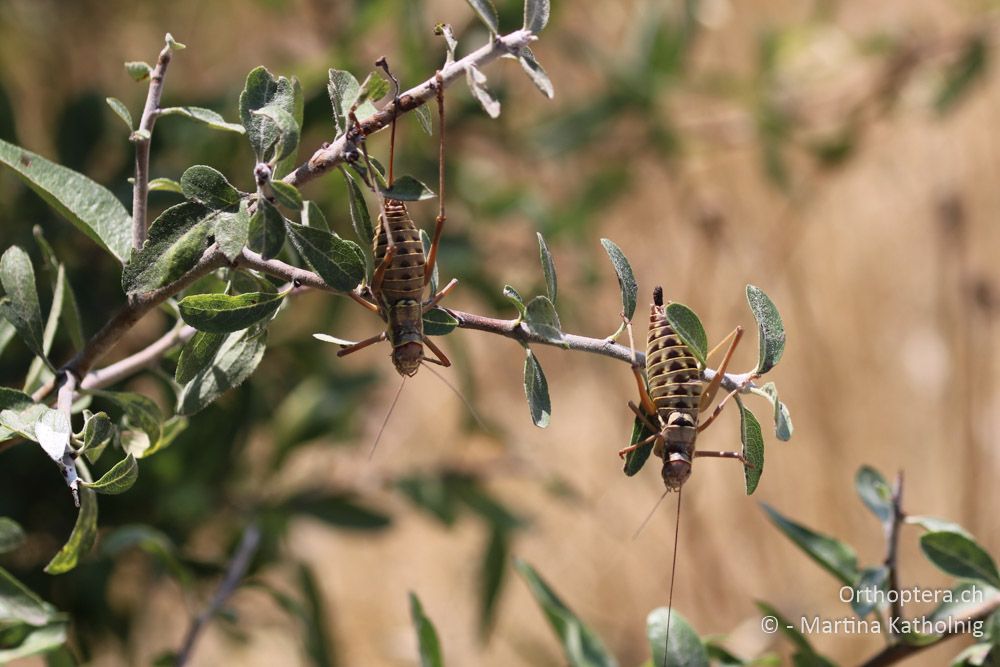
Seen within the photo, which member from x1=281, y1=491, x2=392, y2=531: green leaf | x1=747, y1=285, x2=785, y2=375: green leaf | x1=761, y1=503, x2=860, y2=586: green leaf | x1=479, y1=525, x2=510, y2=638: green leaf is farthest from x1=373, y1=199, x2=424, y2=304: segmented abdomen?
x1=479, y1=525, x2=510, y2=638: green leaf

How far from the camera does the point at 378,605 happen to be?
10.9ft

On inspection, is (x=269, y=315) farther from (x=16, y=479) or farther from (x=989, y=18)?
(x=989, y=18)

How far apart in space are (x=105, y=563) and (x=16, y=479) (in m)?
0.19

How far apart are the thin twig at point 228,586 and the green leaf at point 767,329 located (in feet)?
2.05

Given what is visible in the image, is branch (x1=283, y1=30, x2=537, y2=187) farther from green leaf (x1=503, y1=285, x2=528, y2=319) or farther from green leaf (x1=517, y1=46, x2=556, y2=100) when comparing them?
green leaf (x1=503, y1=285, x2=528, y2=319)

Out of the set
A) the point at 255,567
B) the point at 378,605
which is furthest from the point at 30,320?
the point at 378,605

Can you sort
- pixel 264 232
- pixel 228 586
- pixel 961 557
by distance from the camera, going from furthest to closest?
pixel 228 586 < pixel 961 557 < pixel 264 232

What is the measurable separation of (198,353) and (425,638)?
0.35m

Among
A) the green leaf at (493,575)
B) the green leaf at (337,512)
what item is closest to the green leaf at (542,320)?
the green leaf at (337,512)

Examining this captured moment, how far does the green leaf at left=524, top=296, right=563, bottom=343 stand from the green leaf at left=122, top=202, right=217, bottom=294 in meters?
0.21

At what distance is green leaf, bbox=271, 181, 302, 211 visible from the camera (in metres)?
0.56

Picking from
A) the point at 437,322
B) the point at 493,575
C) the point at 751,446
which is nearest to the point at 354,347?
the point at 437,322

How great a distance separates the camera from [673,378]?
66 centimetres

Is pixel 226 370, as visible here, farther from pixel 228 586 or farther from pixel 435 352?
pixel 228 586
